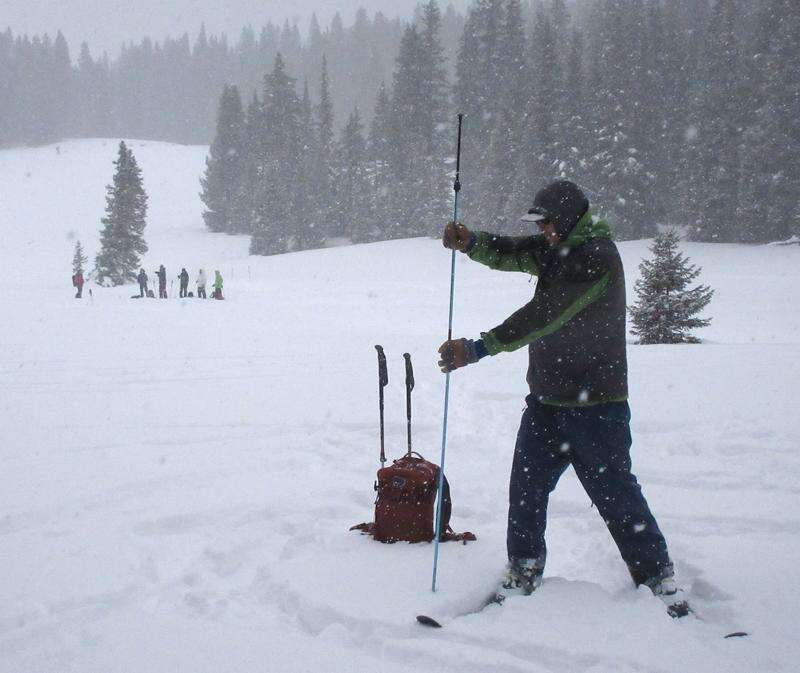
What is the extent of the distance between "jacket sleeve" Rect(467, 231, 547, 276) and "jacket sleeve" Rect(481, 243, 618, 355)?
0.45 metres

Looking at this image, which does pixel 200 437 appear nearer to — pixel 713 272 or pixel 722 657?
pixel 722 657

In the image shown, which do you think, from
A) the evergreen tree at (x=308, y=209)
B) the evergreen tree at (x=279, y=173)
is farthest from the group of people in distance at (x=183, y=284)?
the evergreen tree at (x=308, y=209)

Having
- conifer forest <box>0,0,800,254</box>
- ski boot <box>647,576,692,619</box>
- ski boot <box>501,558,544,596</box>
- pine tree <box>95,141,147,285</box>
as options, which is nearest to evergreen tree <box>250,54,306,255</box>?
conifer forest <box>0,0,800,254</box>

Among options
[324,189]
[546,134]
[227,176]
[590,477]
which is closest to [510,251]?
[590,477]

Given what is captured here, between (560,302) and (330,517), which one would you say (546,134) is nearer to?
(330,517)

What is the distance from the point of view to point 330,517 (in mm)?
4457

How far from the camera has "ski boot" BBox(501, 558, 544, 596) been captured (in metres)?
3.37

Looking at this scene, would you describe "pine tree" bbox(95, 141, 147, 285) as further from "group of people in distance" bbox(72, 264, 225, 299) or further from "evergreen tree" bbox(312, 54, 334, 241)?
"evergreen tree" bbox(312, 54, 334, 241)

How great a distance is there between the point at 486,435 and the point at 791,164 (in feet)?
114

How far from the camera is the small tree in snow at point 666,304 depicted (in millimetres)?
12914

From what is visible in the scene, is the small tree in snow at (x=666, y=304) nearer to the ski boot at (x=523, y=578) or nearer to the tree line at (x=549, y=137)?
the ski boot at (x=523, y=578)

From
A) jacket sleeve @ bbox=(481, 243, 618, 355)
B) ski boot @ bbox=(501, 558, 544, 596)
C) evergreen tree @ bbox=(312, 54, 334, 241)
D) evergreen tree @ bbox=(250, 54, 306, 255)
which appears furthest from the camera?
evergreen tree @ bbox=(312, 54, 334, 241)

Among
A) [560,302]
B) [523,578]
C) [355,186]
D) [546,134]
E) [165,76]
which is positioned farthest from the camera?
[165,76]

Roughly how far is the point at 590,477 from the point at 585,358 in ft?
2.19
